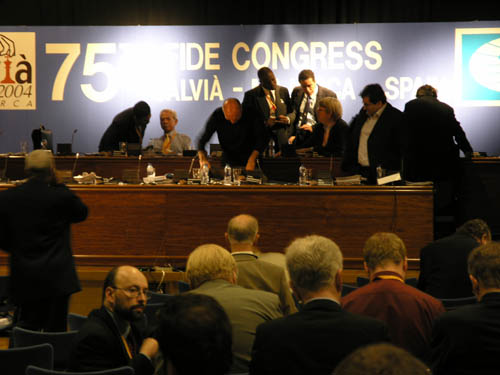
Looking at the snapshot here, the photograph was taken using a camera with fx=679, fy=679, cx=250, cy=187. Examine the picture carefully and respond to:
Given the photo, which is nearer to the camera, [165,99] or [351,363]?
[351,363]

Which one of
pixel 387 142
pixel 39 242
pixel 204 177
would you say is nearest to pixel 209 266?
pixel 39 242

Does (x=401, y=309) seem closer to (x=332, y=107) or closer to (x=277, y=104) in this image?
(x=332, y=107)

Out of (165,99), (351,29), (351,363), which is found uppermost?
(351,29)

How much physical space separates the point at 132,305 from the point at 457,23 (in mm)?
8276

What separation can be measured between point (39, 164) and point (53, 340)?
1233 mm

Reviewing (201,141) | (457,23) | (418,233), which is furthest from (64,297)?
(457,23)

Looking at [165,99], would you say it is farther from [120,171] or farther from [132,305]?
[132,305]

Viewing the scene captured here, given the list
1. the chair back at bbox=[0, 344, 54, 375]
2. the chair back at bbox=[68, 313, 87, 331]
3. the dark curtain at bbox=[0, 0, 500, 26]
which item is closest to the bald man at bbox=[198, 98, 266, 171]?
the dark curtain at bbox=[0, 0, 500, 26]

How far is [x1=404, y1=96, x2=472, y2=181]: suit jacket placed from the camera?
Result: 6.77 metres

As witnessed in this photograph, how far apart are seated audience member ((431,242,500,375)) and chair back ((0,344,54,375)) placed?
1416 millimetres

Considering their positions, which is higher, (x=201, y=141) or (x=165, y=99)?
(x=165, y=99)

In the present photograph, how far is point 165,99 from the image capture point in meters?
10.2

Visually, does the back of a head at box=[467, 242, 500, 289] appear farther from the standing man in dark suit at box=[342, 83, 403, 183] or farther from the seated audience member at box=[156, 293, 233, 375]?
the standing man in dark suit at box=[342, 83, 403, 183]

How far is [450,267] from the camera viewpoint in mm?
3943
